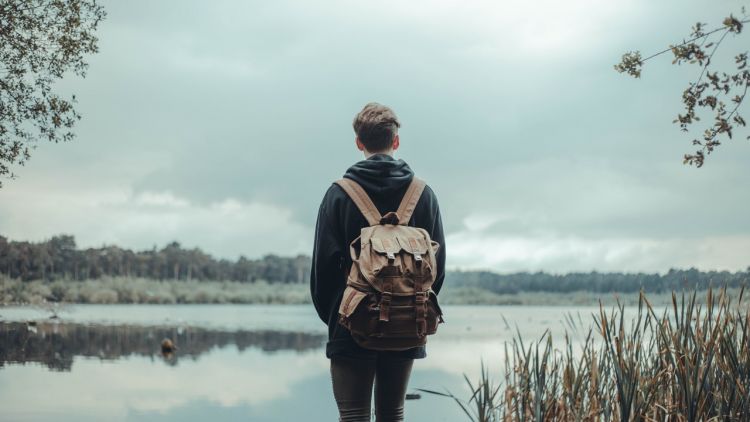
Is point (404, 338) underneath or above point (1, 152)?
underneath

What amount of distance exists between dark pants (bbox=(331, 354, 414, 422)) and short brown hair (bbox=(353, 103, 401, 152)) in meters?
0.90

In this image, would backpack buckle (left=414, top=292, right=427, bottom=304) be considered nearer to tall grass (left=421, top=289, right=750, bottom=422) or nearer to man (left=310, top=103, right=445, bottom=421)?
man (left=310, top=103, right=445, bottom=421)

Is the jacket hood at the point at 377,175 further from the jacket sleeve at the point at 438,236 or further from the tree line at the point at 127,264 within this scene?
the tree line at the point at 127,264

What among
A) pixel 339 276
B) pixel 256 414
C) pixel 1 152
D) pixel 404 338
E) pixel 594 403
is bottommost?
pixel 256 414

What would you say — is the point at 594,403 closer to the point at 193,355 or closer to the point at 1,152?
the point at 1,152

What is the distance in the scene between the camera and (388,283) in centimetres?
354

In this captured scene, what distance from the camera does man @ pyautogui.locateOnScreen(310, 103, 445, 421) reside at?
3631mm

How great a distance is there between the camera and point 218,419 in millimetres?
12109

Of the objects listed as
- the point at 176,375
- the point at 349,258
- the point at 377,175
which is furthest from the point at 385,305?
the point at 176,375

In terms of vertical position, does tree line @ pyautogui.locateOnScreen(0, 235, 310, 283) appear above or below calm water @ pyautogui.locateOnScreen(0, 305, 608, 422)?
above

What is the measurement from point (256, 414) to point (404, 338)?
32.7 feet

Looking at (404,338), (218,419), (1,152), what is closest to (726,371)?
(404,338)

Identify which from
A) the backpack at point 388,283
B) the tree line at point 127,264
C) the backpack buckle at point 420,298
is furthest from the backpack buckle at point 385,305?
→ the tree line at point 127,264

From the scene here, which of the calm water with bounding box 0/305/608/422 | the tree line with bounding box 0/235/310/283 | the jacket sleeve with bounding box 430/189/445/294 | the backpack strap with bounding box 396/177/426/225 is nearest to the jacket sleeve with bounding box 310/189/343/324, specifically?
the backpack strap with bounding box 396/177/426/225
